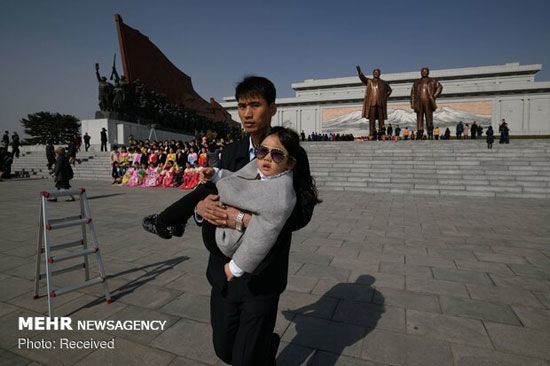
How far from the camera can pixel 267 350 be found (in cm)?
155

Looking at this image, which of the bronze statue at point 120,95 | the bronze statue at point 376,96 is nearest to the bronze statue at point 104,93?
the bronze statue at point 120,95

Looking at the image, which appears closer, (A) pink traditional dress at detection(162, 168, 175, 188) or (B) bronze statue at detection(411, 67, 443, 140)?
Answer: (A) pink traditional dress at detection(162, 168, 175, 188)

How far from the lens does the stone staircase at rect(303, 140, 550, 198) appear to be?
11.0m

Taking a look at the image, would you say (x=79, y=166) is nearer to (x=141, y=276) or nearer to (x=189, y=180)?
(x=189, y=180)

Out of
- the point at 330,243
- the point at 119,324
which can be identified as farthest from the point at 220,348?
the point at 330,243

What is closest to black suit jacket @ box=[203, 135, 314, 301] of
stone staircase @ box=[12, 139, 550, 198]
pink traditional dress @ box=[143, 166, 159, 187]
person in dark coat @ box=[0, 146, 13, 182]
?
stone staircase @ box=[12, 139, 550, 198]

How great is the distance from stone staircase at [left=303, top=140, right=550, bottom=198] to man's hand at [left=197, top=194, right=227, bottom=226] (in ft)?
36.3

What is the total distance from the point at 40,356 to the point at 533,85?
159ft

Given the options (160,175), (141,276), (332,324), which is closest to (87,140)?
(160,175)

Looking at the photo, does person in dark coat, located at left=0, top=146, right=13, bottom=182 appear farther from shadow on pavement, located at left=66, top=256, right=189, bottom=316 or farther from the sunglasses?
the sunglasses

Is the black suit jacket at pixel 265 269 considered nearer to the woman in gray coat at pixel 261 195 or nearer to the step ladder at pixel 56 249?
the woman in gray coat at pixel 261 195

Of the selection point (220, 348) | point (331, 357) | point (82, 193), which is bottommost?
point (331, 357)

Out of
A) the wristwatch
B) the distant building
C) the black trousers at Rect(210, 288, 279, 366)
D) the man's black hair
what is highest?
the distant building

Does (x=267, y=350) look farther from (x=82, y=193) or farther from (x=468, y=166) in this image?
(x=468, y=166)
